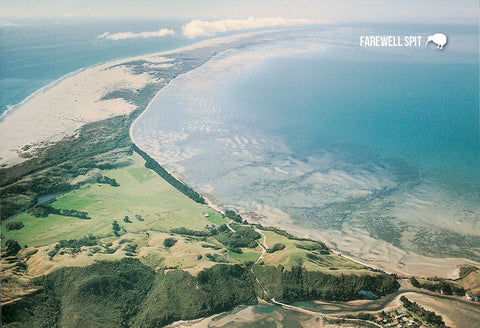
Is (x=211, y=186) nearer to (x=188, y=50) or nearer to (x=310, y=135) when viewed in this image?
(x=310, y=135)

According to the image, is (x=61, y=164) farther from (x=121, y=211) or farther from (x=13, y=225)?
(x=121, y=211)

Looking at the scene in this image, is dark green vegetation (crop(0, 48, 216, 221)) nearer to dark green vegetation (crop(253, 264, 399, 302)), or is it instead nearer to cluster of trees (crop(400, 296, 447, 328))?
dark green vegetation (crop(253, 264, 399, 302))

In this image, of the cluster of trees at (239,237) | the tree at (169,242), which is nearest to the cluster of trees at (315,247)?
the cluster of trees at (239,237)

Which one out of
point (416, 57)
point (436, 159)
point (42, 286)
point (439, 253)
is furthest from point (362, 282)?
point (416, 57)

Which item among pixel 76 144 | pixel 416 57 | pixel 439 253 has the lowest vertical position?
pixel 439 253

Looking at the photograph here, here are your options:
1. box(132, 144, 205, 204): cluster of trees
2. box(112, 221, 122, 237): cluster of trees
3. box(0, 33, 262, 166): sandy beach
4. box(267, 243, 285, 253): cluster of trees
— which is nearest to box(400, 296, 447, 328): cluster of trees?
box(267, 243, 285, 253): cluster of trees

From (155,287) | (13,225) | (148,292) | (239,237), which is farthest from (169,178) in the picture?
(148,292)

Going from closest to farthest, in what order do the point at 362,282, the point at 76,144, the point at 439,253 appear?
1. the point at 362,282
2. the point at 439,253
3. the point at 76,144

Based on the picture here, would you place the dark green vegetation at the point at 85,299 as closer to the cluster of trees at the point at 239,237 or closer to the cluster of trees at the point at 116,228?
the cluster of trees at the point at 116,228
